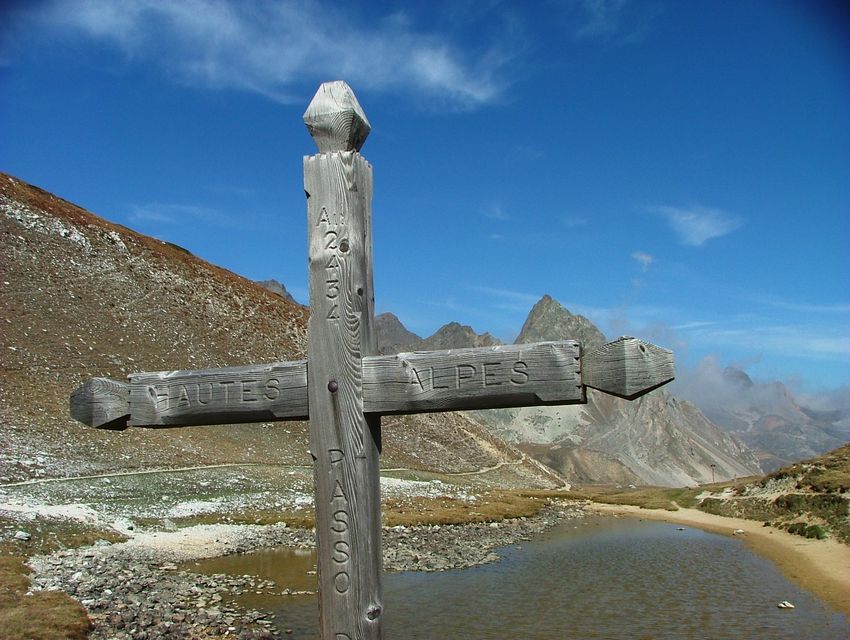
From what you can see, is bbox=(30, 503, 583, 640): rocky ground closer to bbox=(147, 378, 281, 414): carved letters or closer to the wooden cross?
bbox=(147, 378, 281, 414): carved letters

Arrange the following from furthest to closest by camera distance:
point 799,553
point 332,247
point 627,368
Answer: point 799,553
point 332,247
point 627,368

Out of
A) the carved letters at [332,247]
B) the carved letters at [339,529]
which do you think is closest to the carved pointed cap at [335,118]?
the carved letters at [332,247]

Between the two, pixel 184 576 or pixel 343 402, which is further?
pixel 184 576

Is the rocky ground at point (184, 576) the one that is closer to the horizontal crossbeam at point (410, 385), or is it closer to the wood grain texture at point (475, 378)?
the horizontal crossbeam at point (410, 385)

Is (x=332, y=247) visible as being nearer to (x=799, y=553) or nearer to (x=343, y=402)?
(x=343, y=402)

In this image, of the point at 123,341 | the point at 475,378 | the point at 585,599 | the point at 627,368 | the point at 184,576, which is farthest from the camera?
the point at 123,341

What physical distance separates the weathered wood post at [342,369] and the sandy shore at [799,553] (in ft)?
66.9

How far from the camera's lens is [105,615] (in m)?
14.5

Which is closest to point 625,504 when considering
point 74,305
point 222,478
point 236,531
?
point 222,478

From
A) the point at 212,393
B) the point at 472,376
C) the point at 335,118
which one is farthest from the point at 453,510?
the point at 335,118

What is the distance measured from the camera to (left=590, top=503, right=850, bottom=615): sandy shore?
73.9ft

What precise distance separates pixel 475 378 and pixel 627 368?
0.82 metres

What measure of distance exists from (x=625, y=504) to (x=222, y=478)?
35.1m

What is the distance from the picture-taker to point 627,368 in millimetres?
3607
